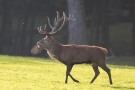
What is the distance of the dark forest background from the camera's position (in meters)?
35.6

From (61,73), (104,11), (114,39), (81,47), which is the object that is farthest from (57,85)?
(114,39)

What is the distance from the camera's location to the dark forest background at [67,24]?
35594 mm

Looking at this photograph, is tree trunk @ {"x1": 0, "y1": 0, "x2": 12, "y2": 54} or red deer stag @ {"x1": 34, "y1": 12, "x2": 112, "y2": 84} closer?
red deer stag @ {"x1": 34, "y1": 12, "x2": 112, "y2": 84}

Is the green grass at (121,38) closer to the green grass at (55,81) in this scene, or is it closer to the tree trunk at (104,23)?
the tree trunk at (104,23)

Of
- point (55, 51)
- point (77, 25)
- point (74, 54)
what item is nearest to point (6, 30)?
point (77, 25)

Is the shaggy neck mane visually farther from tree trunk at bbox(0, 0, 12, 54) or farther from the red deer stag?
tree trunk at bbox(0, 0, 12, 54)

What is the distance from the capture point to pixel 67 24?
39.3 m

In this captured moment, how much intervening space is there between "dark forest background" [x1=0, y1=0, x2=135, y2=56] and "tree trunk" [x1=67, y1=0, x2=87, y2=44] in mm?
3116

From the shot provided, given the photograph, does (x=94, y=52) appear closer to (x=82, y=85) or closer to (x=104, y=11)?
(x=82, y=85)

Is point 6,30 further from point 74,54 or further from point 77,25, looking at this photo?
point 74,54

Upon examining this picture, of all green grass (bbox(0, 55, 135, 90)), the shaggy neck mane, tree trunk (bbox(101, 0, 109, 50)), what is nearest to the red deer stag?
the shaggy neck mane

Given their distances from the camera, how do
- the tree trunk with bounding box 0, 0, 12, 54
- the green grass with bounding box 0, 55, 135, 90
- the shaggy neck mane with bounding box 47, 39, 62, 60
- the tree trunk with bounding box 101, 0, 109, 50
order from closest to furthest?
the green grass with bounding box 0, 55, 135, 90, the shaggy neck mane with bounding box 47, 39, 62, 60, the tree trunk with bounding box 101, 0, 109, 50, the tree trunk with bounding box 0, 0, 12, 54

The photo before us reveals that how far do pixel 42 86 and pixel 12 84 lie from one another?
81 centimetres

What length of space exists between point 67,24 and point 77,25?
773 cm
